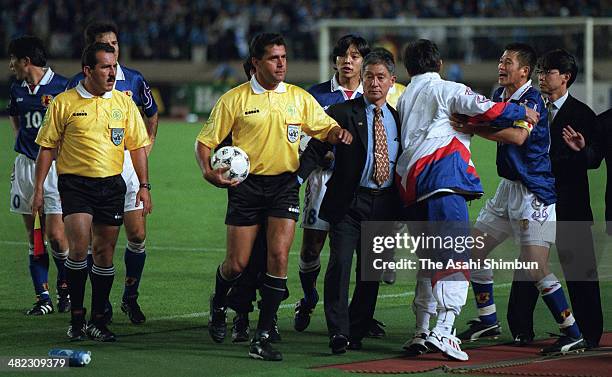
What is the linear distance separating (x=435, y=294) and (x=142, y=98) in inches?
129

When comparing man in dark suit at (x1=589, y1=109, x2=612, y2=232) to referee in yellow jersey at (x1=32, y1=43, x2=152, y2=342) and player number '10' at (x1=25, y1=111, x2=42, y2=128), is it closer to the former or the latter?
referee in yellow jersey at (x1=32, y1=43, x2=152, y2=342)

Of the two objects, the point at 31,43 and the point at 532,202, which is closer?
the point at 532,202

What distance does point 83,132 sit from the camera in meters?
8.23

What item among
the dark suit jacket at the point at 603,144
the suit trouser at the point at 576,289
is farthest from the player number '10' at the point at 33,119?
the dark suit jacket at the point at 603,144

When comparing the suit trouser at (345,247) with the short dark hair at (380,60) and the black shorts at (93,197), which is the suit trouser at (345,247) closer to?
the short dark hair at (380,60)

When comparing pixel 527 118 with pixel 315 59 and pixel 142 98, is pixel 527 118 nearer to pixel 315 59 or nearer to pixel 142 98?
pixel 142 98

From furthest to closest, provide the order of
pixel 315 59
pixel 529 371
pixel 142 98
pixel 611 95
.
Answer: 1. pixel 315 59
2. pixel 611 95
3. pixel 142 98
4. pixel 529 371

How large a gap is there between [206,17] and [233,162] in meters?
33.4

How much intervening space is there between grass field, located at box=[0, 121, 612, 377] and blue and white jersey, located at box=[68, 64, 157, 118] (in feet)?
5.37

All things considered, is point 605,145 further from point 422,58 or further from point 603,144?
point 422,58

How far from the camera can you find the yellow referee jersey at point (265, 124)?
780 cm

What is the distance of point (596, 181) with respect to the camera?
19.1 meters

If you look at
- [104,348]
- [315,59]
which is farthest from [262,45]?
[315,59]

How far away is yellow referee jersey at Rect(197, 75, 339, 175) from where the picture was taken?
780 cm
